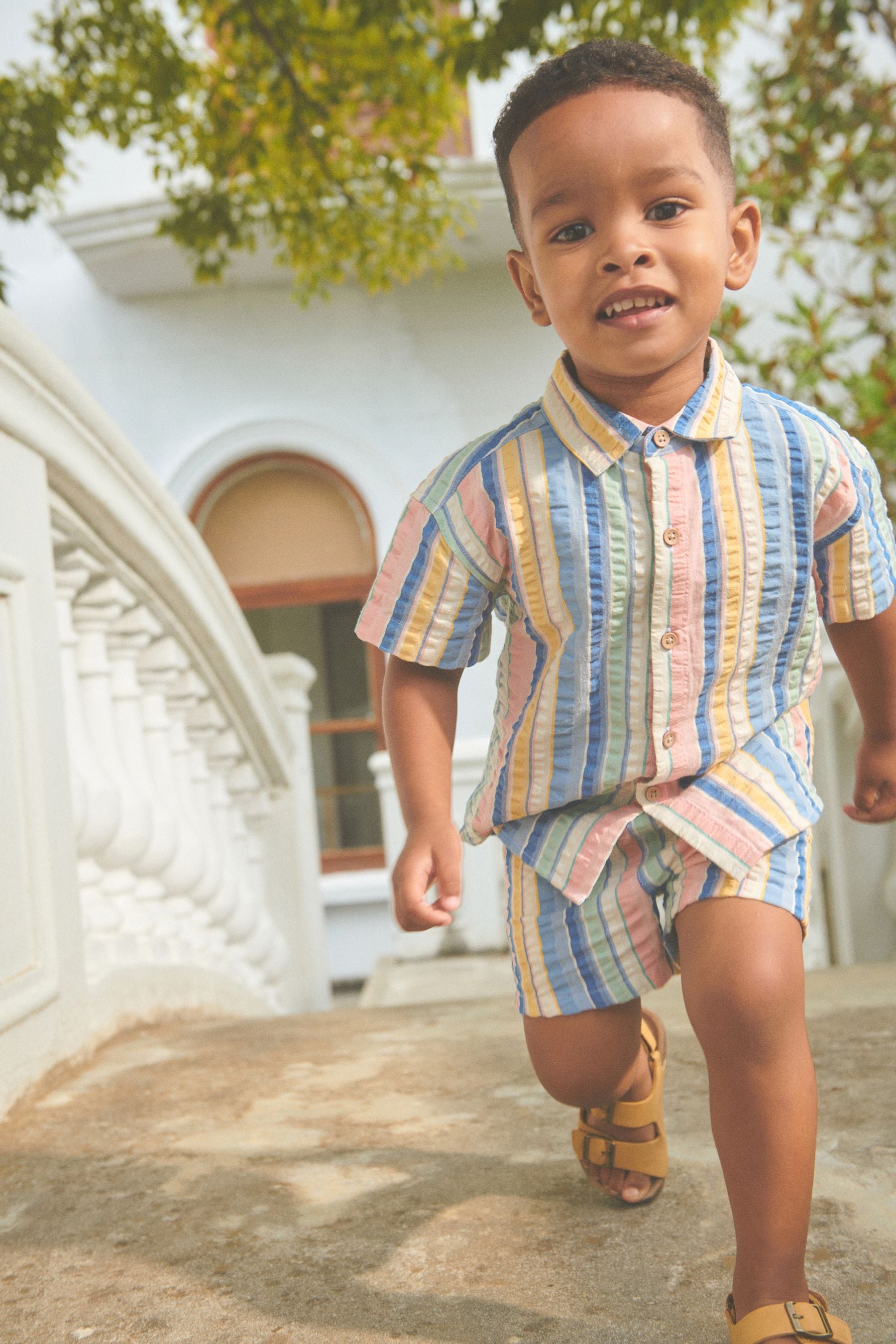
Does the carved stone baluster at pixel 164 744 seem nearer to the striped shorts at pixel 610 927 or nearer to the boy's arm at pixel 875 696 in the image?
the striped shorts at pixel 610 927

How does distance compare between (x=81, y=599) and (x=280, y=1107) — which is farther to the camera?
(x=81, y=599)

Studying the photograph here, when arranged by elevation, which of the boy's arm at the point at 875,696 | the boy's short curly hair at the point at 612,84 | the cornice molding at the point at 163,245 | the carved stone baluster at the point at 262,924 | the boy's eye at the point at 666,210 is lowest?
the carved stone baluster at the point at 262,924

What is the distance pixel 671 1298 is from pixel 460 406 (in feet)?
19.8

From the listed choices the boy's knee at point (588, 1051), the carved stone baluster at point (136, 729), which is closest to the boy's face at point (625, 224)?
the boy's knee at point (588, 1051)

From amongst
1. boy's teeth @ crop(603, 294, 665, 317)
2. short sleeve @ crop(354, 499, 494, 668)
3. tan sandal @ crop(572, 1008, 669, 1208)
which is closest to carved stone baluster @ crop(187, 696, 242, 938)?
tan sandal @ crop(572, 1008, 669, 1208)

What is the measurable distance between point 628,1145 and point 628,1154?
2 cm

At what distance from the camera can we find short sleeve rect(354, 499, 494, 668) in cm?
125

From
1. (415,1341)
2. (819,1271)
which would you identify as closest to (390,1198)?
(415,1341)

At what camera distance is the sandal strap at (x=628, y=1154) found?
1.31m

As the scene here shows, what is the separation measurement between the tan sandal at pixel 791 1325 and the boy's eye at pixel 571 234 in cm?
94

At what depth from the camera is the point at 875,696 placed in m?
1.32

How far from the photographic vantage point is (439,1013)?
8.02ft

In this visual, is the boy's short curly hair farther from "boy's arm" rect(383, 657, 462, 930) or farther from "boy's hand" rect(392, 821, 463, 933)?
"boy's hand" rect(392, 821, 463, 933)

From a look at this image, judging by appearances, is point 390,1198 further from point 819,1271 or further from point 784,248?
point 784,248
